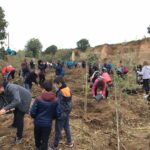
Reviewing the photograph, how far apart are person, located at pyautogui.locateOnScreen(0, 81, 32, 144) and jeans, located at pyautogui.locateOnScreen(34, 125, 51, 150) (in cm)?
62

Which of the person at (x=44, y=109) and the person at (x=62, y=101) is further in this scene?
the person at (x=62, y=101)

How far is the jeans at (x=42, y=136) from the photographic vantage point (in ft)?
21.4

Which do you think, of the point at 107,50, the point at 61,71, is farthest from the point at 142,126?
the point at 107,50

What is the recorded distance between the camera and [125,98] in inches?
531

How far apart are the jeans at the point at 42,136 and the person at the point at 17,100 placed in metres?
0.62

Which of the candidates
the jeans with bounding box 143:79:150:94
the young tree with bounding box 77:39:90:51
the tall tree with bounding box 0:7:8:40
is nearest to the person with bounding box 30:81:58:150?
the jeans with bounding box 143:79:150:94

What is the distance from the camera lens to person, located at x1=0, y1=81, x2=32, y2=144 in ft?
22.1

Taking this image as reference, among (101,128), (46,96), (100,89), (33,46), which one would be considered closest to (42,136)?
(46,96)

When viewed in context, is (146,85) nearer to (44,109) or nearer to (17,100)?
(17,100)

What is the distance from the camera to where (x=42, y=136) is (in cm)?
658

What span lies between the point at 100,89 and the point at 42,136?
572 cm

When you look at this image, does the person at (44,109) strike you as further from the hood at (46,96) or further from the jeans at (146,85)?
the jeans at (146,85)

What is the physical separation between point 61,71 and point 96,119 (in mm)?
10322

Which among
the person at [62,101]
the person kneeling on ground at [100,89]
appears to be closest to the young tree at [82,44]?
the person kneeling on ground at [100,89]
